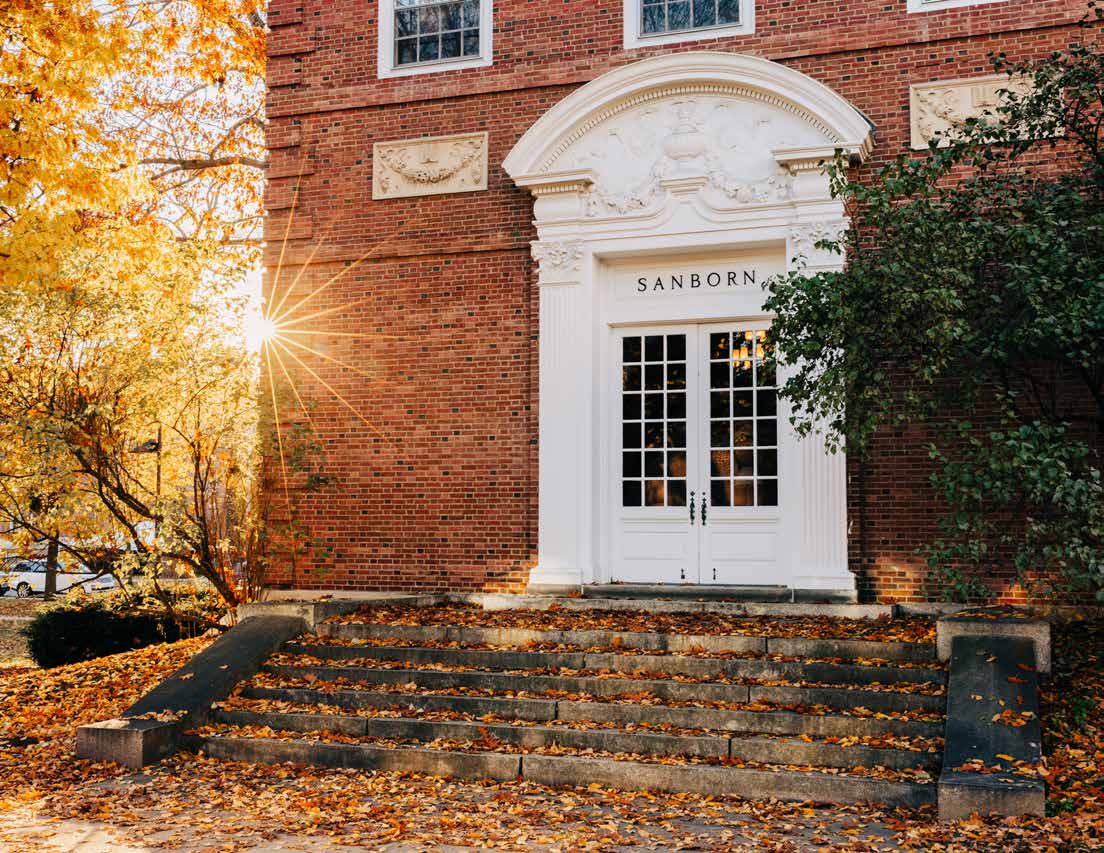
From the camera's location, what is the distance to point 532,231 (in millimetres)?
12031

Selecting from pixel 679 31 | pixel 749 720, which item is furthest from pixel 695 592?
pixel 679 31

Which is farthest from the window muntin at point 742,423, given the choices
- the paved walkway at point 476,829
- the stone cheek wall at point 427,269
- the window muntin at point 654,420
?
the paved walkway at point 476,829

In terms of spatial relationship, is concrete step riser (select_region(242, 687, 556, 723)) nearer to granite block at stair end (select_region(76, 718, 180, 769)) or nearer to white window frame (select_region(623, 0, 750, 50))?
granite block at stair end (select_region(76, 718, 180, 769))

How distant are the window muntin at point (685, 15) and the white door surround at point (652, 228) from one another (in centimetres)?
68

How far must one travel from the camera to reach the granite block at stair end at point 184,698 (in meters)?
8.40

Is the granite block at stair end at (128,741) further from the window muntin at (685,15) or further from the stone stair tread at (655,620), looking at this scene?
the window muntin at (685,15)

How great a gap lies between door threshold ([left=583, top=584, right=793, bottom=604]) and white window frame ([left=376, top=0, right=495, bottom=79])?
18.8 feet

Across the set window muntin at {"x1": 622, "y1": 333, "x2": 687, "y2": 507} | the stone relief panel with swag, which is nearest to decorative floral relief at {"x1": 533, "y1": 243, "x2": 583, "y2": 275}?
the stone relief panel with swag

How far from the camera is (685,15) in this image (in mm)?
11867

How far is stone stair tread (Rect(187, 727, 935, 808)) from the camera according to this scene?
6.92 metres

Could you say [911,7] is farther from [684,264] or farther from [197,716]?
[197,716]

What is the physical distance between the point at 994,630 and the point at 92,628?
10.9 meters

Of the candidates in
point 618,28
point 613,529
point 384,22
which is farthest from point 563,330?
point 384,22

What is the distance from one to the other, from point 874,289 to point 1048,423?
159 centimetres
